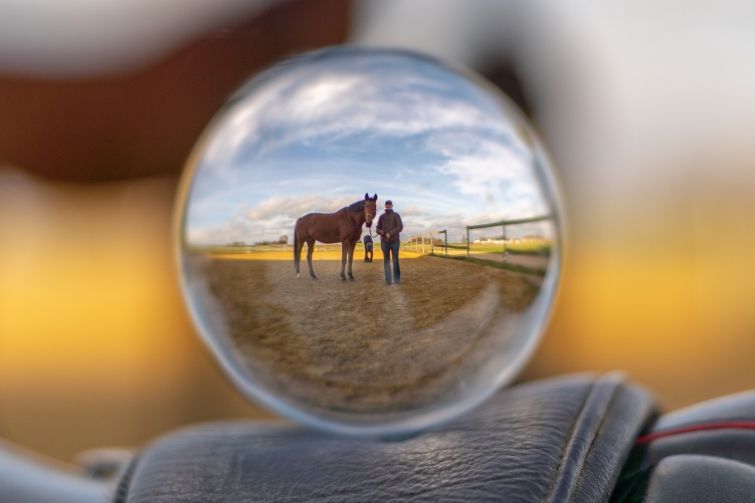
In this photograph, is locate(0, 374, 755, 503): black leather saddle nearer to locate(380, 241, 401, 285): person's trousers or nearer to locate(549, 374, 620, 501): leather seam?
locate(549, 374, 620, 501): leather seam

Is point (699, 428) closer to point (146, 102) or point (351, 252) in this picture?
point (351, 252)

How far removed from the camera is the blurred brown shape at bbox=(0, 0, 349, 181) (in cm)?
317

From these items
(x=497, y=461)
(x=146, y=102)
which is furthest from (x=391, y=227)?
(x=146, y=102)

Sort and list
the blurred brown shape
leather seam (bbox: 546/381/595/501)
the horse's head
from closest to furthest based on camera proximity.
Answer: leather seam (bbox: 546/381/595/501) → the horse's head → the blurred brown shape

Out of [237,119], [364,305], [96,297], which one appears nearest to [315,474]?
[364,305]

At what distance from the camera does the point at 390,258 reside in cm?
60

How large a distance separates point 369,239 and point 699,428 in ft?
0.94

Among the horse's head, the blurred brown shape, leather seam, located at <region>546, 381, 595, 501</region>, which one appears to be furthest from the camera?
the blurred brown shape

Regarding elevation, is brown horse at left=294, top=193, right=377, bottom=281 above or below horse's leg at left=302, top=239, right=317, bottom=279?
above

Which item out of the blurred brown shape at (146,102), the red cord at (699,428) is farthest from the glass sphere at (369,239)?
the blurred brown shape at (146,102)

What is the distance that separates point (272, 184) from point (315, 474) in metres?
0.23

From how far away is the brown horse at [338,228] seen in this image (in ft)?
1.93

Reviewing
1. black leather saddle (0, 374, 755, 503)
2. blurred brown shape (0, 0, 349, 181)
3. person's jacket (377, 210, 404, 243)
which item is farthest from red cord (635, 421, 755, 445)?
blurred brown shape (0, 0, 349, 181)

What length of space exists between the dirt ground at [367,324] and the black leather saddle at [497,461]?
0.15 feet
